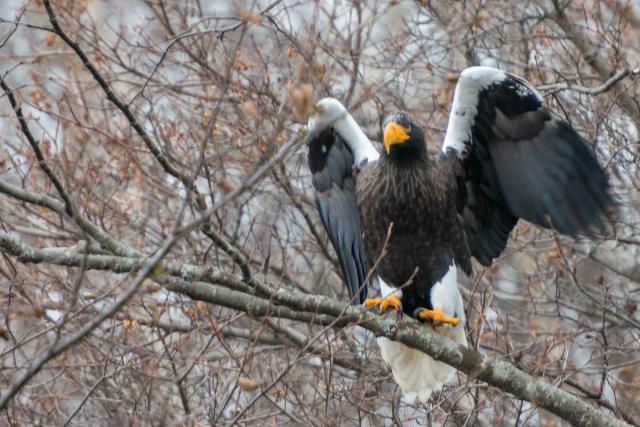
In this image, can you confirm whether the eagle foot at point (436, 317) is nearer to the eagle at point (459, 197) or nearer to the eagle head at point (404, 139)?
the eagle at point (459, 197)

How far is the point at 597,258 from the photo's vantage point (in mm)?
6516

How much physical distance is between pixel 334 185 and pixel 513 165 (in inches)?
43.7

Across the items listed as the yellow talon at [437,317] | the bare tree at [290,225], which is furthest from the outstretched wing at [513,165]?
the yellow talon at [437,317]

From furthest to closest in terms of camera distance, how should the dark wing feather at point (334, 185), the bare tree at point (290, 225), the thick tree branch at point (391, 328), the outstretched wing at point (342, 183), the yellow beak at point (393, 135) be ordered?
the dark wing feather at point (334, 185)
the outstretched wing at point (342, 183)
the yellow beak at point (393, 135)
the bare tree at point (290, 225)
the thick tree branch at point (391, 328)

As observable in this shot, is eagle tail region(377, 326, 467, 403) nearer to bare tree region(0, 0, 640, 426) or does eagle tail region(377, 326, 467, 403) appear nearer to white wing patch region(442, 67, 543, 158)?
bare tree region(0, 0, 640, 426)

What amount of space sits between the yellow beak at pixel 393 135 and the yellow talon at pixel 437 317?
92 cm

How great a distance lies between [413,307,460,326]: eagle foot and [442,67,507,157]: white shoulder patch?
0.92m

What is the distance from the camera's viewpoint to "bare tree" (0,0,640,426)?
4.96 metres

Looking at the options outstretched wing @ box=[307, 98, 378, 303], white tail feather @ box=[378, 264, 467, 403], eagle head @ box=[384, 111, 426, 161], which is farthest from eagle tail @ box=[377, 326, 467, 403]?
eagle head @ box=[384, 111, 426, 161]

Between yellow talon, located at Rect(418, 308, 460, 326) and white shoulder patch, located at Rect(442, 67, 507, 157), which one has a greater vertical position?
white shoulder patch, located at Rect(442, 67, 507, 157)

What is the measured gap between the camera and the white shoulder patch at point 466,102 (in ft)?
18.7

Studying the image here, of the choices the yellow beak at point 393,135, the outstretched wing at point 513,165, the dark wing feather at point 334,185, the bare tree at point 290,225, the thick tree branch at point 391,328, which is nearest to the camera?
the thick tree branch at point 391,328

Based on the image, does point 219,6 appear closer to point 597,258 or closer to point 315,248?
point 315,248

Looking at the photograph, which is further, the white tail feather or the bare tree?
the white tail feather
